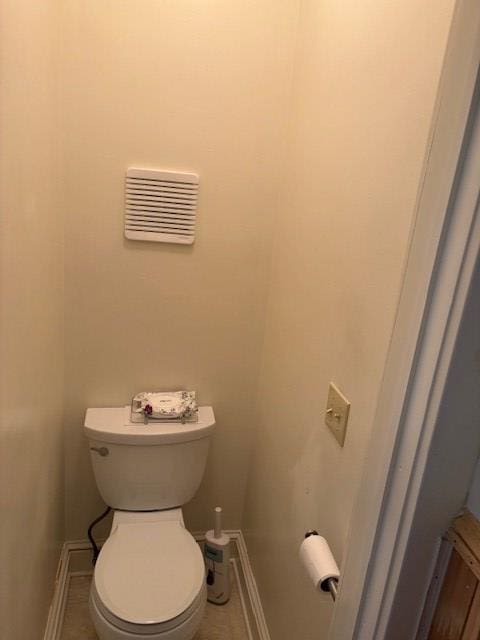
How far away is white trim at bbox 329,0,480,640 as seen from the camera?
1.91 ft

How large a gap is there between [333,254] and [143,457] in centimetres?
102

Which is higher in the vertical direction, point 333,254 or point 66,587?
point 333,254

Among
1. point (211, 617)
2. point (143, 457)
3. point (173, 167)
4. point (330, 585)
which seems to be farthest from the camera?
point (211, 617)

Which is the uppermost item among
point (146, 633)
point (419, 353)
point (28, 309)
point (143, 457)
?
point (419, 353)

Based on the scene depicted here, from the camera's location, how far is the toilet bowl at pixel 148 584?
1.35 meters

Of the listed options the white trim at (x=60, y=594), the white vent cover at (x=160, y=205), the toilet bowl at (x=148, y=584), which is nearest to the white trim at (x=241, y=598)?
the toilet bowl at (x=148, y=584)

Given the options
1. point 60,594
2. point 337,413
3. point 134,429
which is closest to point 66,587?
point 60,594

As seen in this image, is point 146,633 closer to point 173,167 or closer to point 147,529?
point 147,529

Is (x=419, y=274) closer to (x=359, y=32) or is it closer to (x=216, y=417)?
(x=359, y=32)

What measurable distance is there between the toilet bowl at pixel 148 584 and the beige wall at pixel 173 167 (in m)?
0.39

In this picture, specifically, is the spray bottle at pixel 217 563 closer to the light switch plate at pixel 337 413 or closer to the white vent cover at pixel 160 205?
the light switch plate at pixel 337 413

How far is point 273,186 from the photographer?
1.69m

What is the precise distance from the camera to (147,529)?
1.67 meters

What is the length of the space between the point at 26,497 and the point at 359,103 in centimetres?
127
